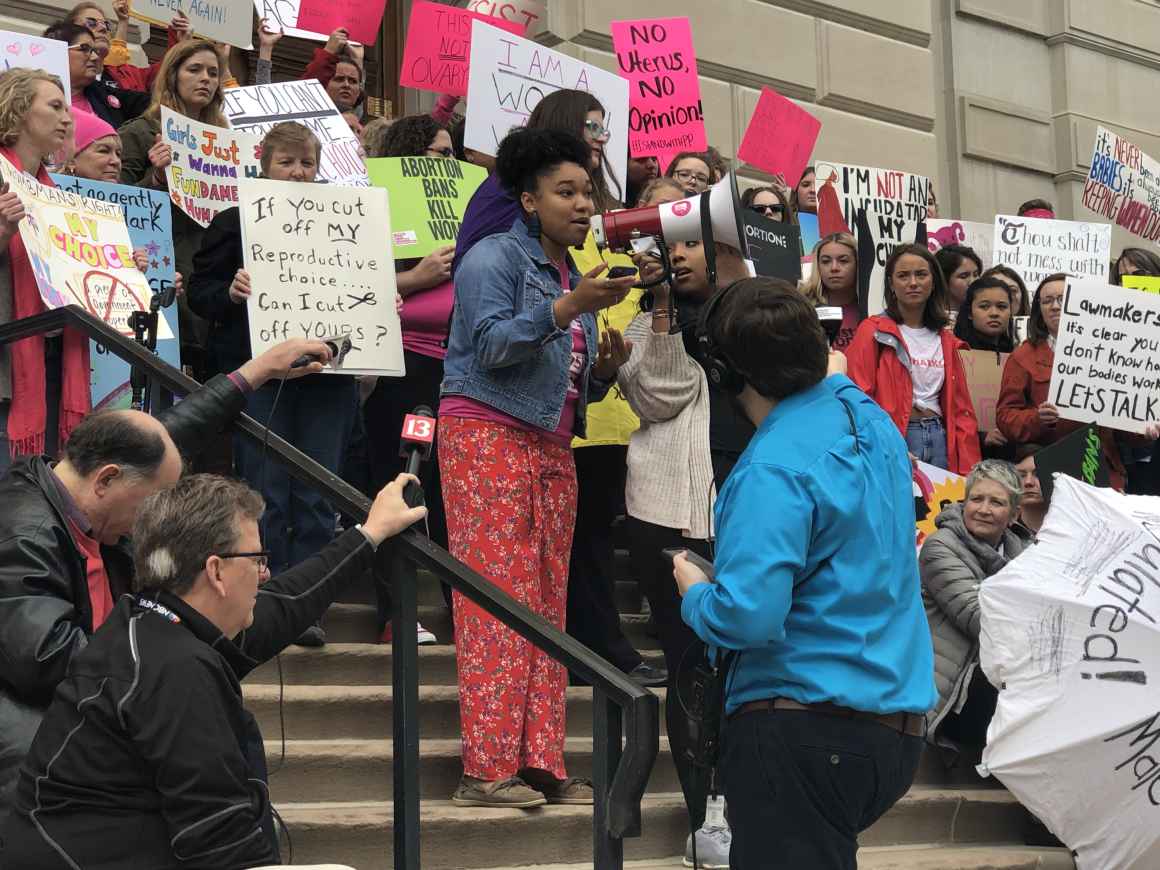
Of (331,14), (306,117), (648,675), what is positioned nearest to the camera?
(648,675)

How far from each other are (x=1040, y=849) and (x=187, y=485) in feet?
13.8

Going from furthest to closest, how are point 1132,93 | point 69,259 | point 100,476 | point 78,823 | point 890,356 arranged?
point 1132,93
point 890,356
point 69,259
point 100,476
point 78,823

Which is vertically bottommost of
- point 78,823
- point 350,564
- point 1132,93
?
point 78,823

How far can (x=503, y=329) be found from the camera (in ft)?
16.4

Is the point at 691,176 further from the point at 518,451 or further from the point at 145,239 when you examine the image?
the point at 518,451

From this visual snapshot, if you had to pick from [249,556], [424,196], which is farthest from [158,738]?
[424,196]

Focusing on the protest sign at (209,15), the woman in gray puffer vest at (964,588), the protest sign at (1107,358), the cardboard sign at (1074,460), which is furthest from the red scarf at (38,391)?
the protest sign at (1107,358)

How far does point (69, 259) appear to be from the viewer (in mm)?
5727

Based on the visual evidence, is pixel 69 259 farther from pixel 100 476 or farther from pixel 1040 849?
pixel 1040 849

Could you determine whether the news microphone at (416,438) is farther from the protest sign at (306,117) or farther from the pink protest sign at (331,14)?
the pink protest sign at (331,14)

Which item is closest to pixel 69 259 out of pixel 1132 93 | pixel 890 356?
pixel 890 356

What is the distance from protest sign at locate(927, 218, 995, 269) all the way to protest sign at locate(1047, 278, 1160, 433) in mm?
2285

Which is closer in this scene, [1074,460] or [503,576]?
[503,576]

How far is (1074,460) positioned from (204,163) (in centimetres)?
419
